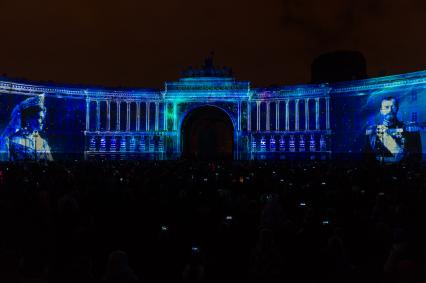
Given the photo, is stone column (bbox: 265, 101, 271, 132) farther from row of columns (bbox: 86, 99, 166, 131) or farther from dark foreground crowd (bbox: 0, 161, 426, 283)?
dark foreground crowd (bbox: 0, 161, 426, 283)

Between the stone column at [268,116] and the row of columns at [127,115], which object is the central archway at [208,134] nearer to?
the row of columns at [127,115]

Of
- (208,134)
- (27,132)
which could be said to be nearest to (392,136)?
(208,134)

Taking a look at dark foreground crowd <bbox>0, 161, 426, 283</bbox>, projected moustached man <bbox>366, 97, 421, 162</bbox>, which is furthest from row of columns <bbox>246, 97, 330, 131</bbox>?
dark foreground crowd <bbox>0, 161, 426, 283</bbox>

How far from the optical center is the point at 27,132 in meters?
62.1

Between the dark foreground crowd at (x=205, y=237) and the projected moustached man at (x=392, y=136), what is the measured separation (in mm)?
39215

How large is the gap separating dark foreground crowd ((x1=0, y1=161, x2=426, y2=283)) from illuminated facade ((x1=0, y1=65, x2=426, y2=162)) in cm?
4810

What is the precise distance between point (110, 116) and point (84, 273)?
6442 centimetres

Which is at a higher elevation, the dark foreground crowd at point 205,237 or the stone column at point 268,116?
the stone column at point 268,116

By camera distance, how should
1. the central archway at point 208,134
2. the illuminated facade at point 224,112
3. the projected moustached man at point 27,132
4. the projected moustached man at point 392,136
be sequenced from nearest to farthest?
the projected moustached man at point 392,136 → the projected moustached man at point 27,132 → the illuminated facade at point 224,112 → the central archway at point 208,134

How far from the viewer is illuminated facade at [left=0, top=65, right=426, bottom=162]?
66.4 meters

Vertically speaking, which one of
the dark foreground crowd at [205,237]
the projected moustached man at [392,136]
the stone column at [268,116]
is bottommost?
the dark foreground crowd at [205,237]

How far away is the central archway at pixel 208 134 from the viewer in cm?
7581

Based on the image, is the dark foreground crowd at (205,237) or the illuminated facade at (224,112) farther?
the illuminated facade at (224,112)

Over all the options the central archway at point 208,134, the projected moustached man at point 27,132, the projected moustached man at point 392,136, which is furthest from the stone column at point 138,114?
the projected moustached man at point 392,136
